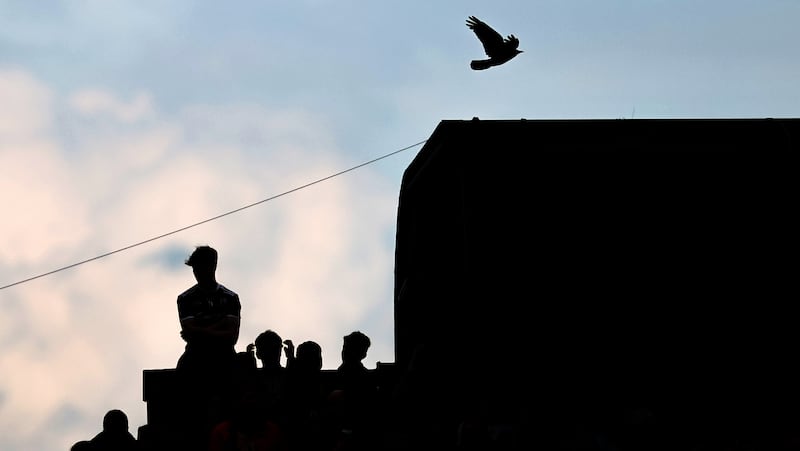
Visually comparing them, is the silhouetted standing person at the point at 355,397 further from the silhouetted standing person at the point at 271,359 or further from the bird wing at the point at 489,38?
the bird wing at the point at 489,38

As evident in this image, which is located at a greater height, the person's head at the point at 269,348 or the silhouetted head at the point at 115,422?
the person's head at the point at 269,348

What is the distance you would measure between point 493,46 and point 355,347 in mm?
5193

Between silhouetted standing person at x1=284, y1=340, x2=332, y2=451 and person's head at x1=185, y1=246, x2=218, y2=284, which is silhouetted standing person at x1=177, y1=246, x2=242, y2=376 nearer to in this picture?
person's head at x1=185, y1=246, x2=218, y2=284

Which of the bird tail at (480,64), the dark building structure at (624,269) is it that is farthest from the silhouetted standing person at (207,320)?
the bird tail at (480,64)

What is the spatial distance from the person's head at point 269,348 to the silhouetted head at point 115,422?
55.9 inches

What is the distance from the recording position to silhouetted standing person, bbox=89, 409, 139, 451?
12.3 m

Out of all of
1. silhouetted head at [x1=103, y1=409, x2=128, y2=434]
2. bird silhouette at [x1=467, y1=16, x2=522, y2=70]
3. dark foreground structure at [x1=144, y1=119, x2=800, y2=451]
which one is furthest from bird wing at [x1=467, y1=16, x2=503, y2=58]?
silhouetted head at [x1=103, y1=409, x2=128, y2=434]

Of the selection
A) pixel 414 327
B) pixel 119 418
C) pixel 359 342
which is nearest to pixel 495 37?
pixel 414 327

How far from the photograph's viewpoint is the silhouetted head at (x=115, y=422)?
12.3m

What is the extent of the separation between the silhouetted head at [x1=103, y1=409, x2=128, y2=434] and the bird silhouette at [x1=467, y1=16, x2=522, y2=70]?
613 centimetres

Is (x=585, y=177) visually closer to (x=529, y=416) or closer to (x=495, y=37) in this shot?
(x=529, y=416)

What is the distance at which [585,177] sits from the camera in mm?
13555

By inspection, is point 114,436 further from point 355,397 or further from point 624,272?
point 624,272

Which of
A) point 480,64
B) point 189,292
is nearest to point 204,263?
point 189,292
